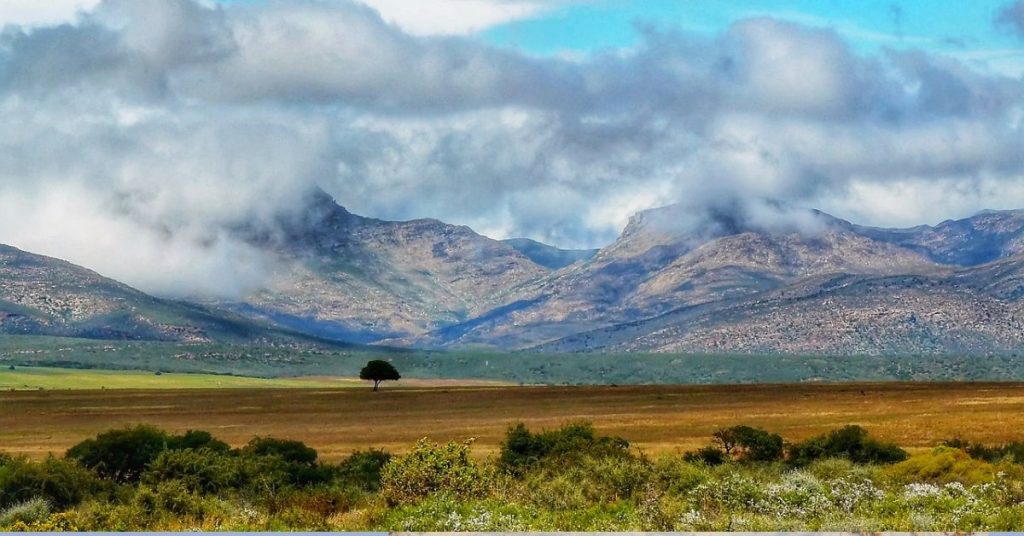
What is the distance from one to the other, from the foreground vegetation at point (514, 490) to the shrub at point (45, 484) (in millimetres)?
58

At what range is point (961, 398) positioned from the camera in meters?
134

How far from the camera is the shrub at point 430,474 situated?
32.7 m

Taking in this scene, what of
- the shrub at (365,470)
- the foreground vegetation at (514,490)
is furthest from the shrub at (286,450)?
the shrub at (365,470)

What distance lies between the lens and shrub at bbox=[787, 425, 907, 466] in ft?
169

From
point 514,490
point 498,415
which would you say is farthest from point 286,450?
point 498,415

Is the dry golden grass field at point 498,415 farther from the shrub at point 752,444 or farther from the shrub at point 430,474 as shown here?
the shrub at point 430,474

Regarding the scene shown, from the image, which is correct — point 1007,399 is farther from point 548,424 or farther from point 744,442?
point 744,442

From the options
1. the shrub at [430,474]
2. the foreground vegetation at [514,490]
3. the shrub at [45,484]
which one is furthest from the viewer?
the shrub at [45,484]

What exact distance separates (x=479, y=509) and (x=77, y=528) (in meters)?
7.20

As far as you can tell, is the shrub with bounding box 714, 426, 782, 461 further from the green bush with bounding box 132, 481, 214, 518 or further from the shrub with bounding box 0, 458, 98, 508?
the green bush with bounding box 132, 481, 214, 518

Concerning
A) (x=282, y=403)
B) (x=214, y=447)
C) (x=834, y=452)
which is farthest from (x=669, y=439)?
(x=282, y=403)

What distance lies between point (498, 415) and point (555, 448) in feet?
272

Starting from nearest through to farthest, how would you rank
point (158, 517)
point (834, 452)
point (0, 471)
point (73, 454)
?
1. point (158, 517)
2. point (0, 471)
3. point (73, 454)
4. point (834, 452)

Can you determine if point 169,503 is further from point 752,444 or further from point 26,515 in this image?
point 752,444
